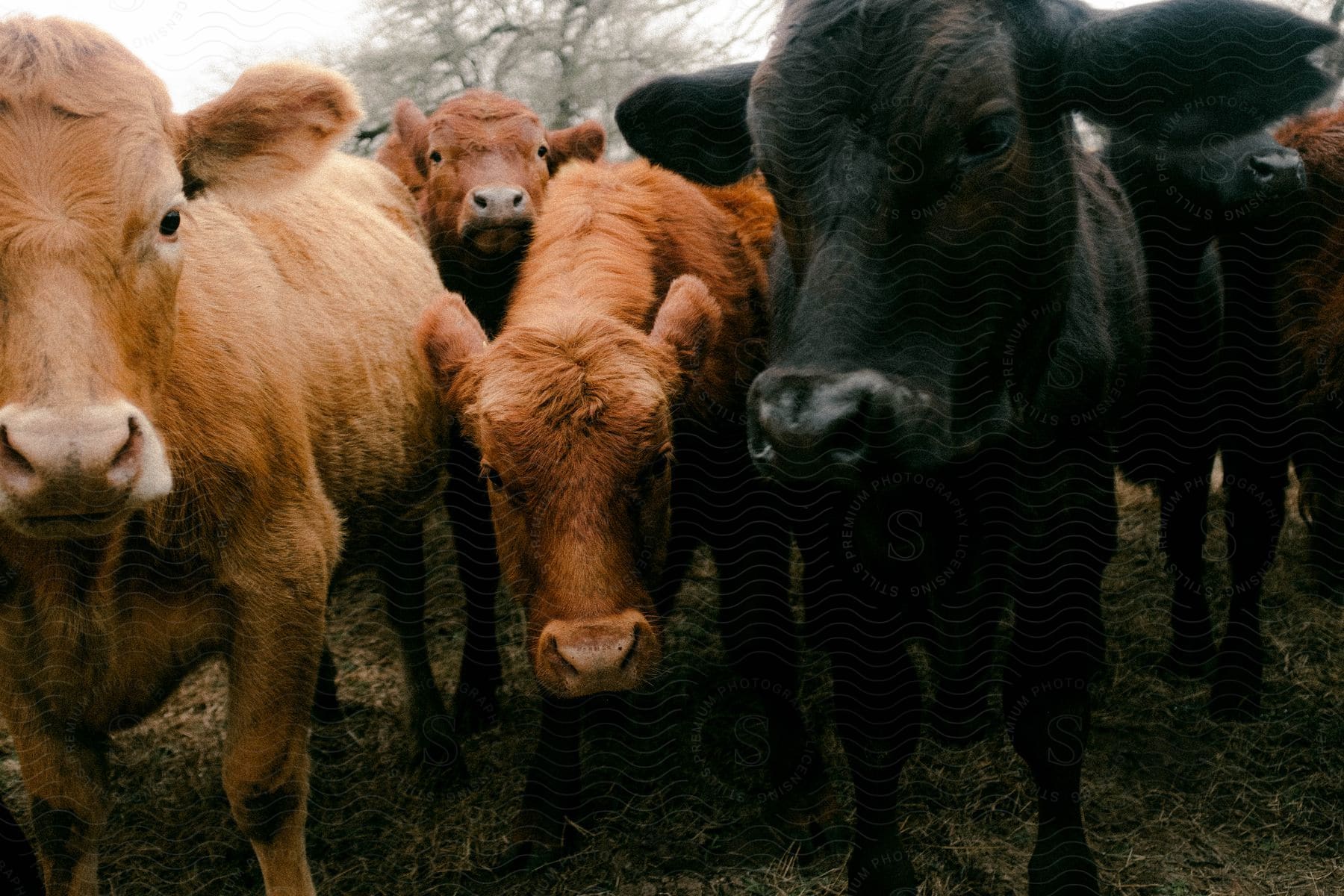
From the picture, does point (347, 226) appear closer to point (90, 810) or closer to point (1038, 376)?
point (90, 810)

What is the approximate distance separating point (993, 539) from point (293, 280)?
2.32 metres

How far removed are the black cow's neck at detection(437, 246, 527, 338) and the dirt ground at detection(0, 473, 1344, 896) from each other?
1.69 m

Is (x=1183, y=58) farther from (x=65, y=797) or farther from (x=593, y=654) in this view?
(x=65, y=797)

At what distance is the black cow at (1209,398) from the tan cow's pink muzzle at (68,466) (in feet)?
11.1

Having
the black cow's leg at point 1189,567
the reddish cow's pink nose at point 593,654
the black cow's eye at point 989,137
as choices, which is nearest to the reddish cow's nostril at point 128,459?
the reddish cow's pink nose at point 593,654

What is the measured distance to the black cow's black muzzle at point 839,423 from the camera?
2252 millimetres

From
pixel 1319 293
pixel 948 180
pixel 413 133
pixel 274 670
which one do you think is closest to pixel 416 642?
pixel 274 670

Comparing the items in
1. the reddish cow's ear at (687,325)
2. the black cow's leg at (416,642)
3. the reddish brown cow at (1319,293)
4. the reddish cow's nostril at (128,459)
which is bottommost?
the black cow's leg at (416,642)

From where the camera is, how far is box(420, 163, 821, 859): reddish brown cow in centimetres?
275

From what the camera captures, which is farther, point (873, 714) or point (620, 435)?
point (873, 714)

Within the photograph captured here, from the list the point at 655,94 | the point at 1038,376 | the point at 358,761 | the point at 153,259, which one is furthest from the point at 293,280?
the point at 1038,376

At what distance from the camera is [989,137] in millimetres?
2438

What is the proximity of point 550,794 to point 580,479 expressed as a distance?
1342 mm

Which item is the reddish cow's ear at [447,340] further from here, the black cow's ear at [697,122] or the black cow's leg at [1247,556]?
the black cow's leg at [1247,556]
